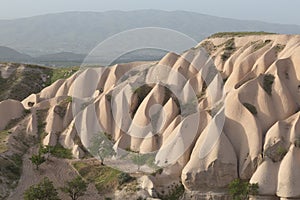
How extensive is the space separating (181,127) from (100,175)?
9.06m

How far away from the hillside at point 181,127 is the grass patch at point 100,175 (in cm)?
11

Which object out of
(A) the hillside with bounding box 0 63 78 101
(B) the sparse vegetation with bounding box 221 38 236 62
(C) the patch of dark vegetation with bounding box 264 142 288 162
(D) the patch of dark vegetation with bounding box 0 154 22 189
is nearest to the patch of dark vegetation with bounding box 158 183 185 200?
(C) the patch of dark vegetation with bounding box 264 142 288 162

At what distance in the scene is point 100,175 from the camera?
136 ft

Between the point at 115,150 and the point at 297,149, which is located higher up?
the point at 297,149

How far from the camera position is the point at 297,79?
41188mm

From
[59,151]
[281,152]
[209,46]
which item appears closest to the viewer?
[281,152]

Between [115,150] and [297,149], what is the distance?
18746mm

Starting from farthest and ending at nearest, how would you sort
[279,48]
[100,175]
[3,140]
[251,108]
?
[3,140] < [279,48] < [100,175] < [251,108]

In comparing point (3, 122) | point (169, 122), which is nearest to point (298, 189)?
point (169, 122)

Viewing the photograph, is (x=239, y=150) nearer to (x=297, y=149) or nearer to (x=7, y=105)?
(x=297, y=149)

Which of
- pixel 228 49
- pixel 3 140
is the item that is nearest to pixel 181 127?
pixel 228 49

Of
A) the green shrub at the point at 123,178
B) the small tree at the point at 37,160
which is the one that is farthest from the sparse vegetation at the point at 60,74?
the green shrub at the point at 123,178

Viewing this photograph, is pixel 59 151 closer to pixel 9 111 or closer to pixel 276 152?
pixel 9 111

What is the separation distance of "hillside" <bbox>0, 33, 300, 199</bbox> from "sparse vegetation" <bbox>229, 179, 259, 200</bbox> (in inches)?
25.6
